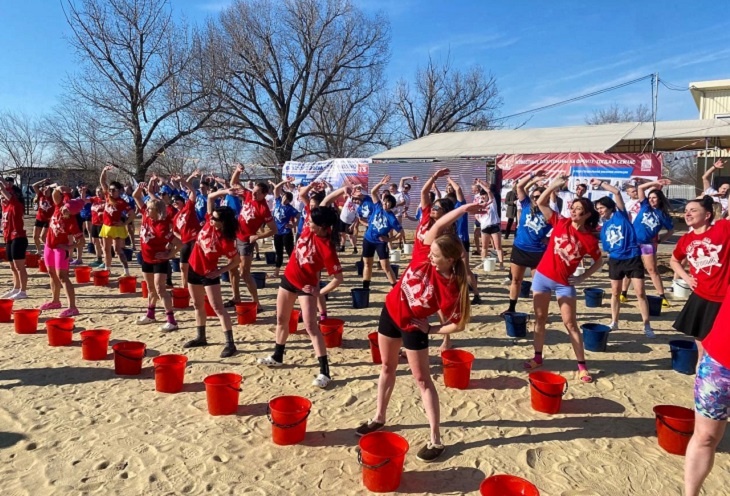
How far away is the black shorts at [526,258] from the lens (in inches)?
275

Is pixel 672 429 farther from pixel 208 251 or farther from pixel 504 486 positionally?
pixel 208 251

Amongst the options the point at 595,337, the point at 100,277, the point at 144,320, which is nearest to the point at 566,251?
the point at 595,337

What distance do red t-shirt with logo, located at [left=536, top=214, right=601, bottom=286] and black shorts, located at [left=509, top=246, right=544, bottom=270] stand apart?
1709mm

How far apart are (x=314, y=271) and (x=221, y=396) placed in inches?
58.2

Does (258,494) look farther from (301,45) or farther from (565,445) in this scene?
(301,45)

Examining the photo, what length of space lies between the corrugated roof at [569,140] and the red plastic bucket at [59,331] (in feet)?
60.0

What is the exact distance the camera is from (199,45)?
92.0 feet

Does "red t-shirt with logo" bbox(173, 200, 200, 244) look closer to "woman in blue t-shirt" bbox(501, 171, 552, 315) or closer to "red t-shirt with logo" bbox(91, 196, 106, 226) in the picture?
"woman in blue t-shirt" bbox(501, 171, 552, 315)

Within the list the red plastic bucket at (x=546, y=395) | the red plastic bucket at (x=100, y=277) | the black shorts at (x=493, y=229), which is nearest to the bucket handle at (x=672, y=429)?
the red plastic bucket at (x=546, y=395)

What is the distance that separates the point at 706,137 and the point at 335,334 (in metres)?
19.1

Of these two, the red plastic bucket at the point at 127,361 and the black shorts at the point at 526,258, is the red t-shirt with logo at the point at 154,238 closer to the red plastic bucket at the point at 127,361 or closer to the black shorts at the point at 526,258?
the red plastic bucket at the point at 127,361

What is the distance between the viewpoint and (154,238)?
22.2ft

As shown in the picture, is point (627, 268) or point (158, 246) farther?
point (627, 268)

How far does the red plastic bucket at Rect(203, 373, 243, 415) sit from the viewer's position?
4.52 m
